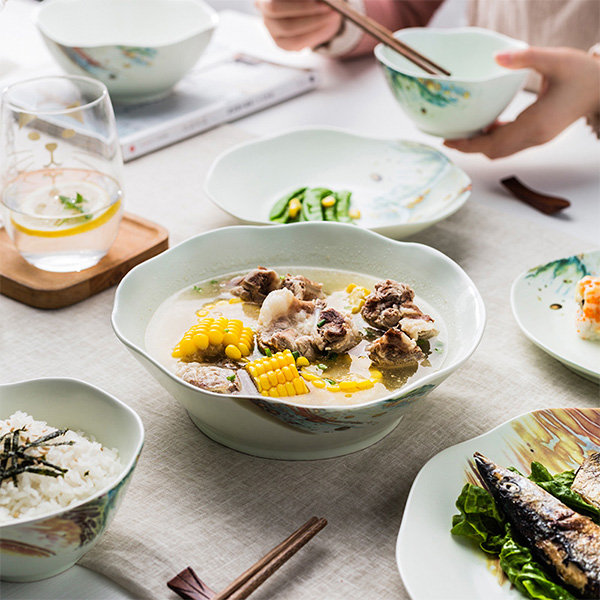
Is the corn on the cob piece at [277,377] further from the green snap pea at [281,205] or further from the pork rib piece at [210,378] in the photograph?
the green snap pea at [281,205]

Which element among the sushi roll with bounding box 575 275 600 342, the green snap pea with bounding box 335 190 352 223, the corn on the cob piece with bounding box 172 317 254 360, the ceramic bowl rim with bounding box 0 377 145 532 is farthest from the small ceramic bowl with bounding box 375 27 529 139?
the ceramic bowl rim with bounding box 0 377 145 532

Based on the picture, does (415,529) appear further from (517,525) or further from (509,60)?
(509,60)

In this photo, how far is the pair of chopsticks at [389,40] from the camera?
1.87 metres

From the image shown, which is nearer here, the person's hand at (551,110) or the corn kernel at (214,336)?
the corn kernel at (214,336)

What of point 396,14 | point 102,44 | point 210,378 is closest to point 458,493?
point 210,378

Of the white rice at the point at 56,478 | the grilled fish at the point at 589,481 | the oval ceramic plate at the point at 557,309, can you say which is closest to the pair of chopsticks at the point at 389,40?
the oval ceramic plate at the point at 557,309

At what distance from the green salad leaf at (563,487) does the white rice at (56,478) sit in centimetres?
51

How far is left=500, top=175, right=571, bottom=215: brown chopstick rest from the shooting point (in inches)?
69.2

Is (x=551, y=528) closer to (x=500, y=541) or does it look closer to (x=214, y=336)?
(x=500, y=541)

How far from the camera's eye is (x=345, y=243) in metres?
1.37

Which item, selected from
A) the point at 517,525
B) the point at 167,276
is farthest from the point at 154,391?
the point at 517,525

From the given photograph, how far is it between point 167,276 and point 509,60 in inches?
40.1

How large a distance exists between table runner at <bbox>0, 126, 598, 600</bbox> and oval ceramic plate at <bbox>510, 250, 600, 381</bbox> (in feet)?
0.12

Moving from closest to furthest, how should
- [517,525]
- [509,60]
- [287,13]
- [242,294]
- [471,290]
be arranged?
1. [517,525]
2. [471,290]
3. [242,294]
4. [509,60]
5. [287,13]
